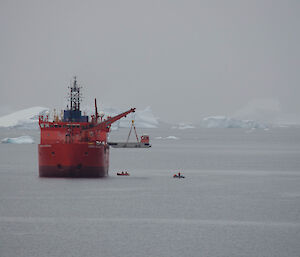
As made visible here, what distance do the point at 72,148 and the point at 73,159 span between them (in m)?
0.90

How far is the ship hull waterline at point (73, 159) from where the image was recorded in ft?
145

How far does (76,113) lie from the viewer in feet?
157

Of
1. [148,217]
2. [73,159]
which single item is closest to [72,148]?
[73,159]

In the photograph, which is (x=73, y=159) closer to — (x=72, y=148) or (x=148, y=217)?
(x=72, y=148)

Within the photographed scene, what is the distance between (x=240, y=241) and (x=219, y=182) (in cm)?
2475

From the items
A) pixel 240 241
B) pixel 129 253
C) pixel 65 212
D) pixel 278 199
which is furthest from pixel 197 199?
pixel 129 253

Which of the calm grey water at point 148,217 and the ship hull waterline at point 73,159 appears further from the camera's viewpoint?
the ship hull waterline at point 73,159

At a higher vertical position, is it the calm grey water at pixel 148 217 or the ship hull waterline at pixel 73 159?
the ship hull waterline at pixel 73 159

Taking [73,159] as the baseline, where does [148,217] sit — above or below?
below

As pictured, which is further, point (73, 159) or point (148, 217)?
point (73, 159)

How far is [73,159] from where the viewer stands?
44.3 m

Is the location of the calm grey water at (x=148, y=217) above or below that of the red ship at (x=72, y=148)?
below

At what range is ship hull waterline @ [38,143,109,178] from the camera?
44094 millimetres

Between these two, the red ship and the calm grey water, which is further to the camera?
the red ship
